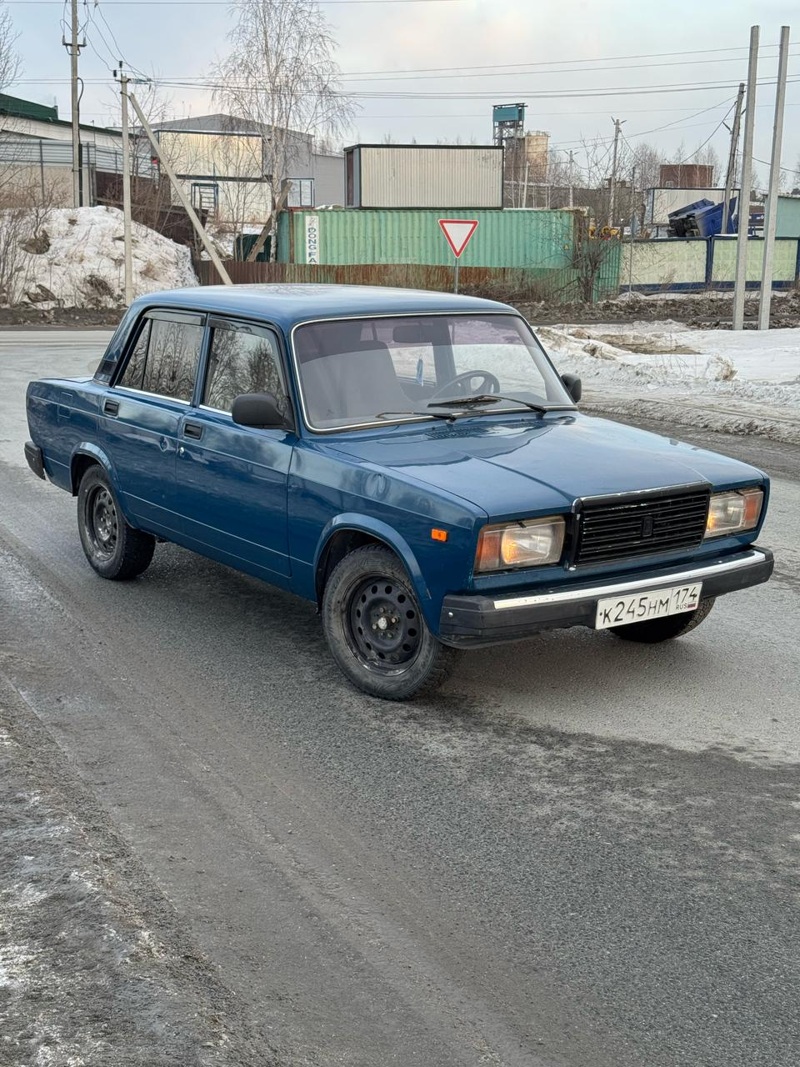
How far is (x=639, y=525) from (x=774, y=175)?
2481 centimetres

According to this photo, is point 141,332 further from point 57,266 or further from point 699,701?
point 57,266

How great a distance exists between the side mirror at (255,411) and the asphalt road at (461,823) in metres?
1.12

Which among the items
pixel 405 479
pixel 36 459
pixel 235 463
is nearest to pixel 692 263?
pixel 36 459

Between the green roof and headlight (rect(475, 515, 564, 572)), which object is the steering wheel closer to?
headlight (rect(475, 515, 564, 572))

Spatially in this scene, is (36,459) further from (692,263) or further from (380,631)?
(692,263)

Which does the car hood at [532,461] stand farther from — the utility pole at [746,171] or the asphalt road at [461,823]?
the utility pole at [746,171]

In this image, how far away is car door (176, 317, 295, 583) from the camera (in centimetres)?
545

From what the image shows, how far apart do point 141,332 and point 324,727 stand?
9.86 ft

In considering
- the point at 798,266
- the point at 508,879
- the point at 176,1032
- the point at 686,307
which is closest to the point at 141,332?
the point at 508,879

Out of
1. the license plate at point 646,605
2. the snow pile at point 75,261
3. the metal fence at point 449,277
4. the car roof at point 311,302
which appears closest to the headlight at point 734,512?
the license plate at point 646,605

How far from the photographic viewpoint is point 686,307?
40.4 meters

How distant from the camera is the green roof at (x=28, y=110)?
5903 centimetres

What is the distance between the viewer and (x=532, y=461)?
4965 mm

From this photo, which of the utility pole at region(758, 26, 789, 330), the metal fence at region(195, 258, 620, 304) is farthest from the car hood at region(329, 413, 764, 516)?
the metal fence at region(195, 258, 620, 304)
